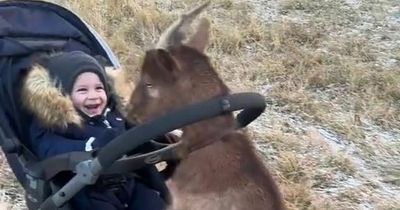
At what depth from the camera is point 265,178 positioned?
2730mm

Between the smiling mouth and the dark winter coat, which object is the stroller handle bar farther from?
the smiling mouth

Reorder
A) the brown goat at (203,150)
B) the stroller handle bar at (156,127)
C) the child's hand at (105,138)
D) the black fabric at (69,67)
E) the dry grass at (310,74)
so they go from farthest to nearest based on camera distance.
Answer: the dry grass at (310,74) → the black fabric at (69,67) → the child's hand at (105,138) → the brown goat at (203,150) → the stroller handle bar at (156,127)

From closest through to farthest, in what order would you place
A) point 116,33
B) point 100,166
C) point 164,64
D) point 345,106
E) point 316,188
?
point 100,166 < point 164,64 < point 316,188 < point 345,106 < point 116,33

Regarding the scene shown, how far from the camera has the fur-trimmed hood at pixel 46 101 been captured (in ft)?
9.71

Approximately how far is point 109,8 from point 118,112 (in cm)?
348

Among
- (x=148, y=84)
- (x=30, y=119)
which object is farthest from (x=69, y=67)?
(x=148, y=84)

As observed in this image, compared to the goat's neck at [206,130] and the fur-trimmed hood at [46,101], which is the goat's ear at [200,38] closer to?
the goat's neck at [206,130]

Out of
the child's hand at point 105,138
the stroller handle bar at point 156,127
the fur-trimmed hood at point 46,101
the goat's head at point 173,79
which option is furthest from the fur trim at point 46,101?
the stroller handle bar at point 156,127

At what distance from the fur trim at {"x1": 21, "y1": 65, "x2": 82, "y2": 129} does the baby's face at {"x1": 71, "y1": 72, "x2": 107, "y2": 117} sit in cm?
5

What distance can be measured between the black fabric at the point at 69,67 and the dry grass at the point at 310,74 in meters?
1.36

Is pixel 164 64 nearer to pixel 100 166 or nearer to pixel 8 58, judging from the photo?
pixel 100 166

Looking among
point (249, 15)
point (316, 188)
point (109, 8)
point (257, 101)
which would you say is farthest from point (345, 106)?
point (257, 101)

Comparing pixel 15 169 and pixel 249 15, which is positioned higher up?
pixel 15 169

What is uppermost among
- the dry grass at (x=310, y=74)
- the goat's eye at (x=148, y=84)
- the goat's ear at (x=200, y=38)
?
the goat's ear at (x=200, y=38)
